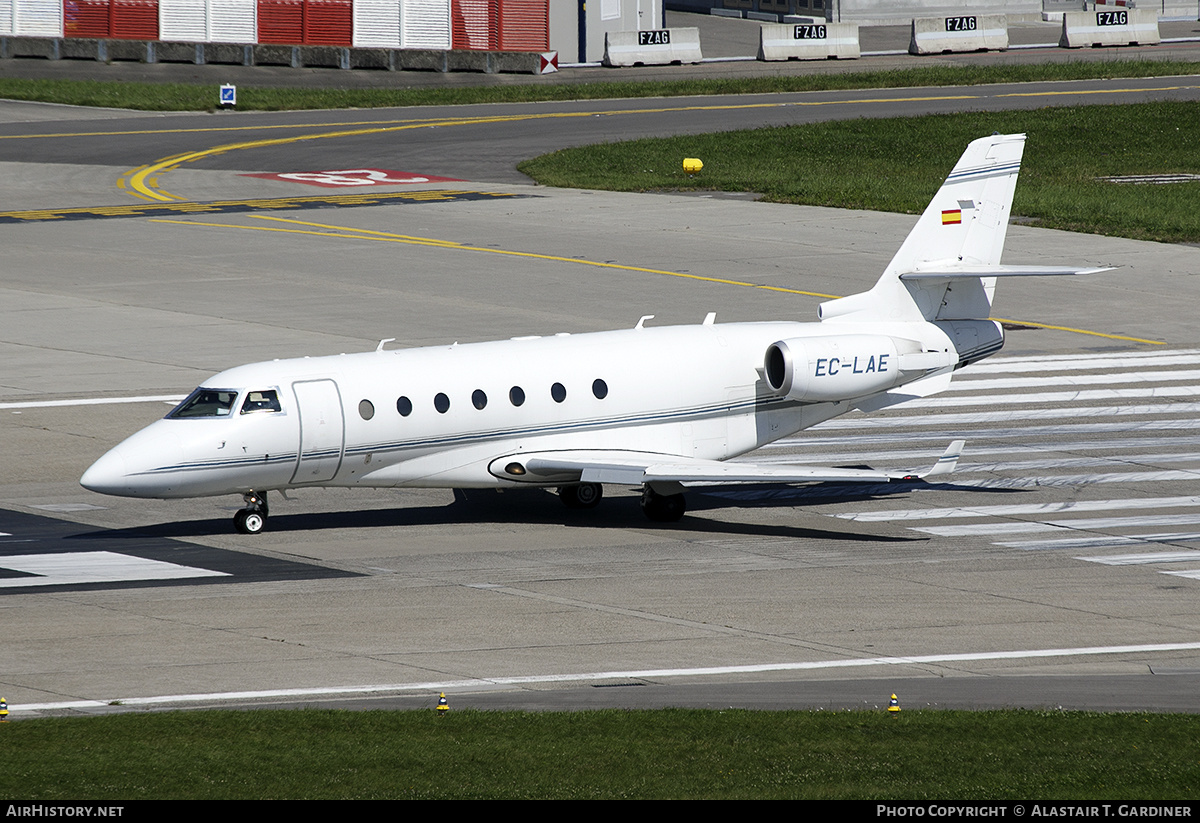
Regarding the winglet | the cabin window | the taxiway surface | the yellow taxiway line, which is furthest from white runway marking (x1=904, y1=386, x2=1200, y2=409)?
the cabin window

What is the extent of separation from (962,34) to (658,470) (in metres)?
76.4

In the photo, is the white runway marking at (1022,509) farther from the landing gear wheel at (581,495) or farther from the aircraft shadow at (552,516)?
the landing gear wheel at (581,495)

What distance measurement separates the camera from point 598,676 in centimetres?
2031

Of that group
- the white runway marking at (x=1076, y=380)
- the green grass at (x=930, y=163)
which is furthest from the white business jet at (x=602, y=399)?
the green grass at (x=930, y=163)

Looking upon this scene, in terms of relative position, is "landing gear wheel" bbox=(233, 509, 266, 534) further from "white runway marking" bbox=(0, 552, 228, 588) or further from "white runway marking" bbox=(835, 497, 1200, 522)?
"white runway marking" bbox=(835, 497, 1200, 522)

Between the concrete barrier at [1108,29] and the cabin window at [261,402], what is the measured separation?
266ft

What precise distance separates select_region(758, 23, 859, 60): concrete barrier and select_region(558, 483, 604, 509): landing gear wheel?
68627mm

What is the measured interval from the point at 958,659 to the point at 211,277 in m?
32.5

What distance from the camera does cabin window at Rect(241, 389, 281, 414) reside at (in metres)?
26.2

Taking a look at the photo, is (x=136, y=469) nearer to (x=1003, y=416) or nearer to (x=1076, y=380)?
(x=1003, y=416)

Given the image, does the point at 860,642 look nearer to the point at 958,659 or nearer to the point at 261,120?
the point at 958,659

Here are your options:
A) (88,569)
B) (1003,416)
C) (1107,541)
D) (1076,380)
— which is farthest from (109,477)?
(1076,380)

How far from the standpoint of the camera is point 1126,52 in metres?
97.2

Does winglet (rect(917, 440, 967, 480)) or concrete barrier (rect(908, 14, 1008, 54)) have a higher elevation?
concrete barrier (rect(908, 14, 1008, 54))
